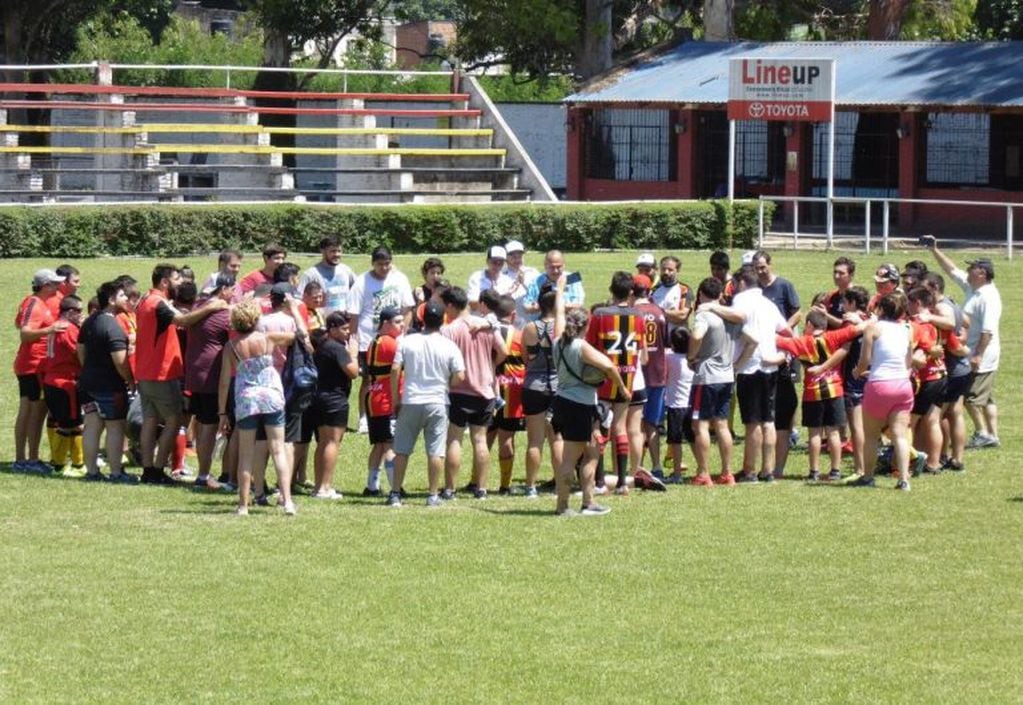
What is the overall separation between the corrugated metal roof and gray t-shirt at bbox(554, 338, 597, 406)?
85.8ft

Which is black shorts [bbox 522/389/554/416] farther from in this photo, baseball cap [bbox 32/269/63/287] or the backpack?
baseball cap [bbox 32/269/63/287]

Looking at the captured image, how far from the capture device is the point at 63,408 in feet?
50.9

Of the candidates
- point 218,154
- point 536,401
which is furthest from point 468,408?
point 218,154

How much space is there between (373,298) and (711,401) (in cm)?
380

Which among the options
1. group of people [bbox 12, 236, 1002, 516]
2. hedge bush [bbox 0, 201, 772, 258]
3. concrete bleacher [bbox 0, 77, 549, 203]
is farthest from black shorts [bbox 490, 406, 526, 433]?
concrete bleacher [bbox 0, 77, 549, 203]

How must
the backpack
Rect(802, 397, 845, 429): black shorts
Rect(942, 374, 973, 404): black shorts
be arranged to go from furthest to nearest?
Rect(942, 374, 973, 404): black shorts
Rect(802, 397, 845, 429): black shorts
the backpack

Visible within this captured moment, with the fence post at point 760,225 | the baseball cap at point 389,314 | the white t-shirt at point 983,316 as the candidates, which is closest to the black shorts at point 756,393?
the white t-shirt at point 983,316

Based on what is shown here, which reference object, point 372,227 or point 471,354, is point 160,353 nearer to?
point 471,354

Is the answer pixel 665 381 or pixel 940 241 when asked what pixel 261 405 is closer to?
pixel 665 381

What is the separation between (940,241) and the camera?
36938 millimetres

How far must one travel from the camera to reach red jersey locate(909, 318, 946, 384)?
1527 centimetres

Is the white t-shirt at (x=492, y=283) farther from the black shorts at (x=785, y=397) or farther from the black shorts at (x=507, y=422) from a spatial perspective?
the black shorts at (x=785, y=397)

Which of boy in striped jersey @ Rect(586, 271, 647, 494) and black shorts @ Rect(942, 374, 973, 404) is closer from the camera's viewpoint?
boy in striped jersey @ Rect(586, 271, 647, 494)

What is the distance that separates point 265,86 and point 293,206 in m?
15.3
